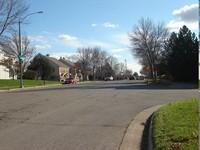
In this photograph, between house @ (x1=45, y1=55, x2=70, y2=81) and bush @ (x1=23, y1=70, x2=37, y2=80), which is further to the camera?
house @ (x1=45, y1=55, x2=70, y2=81)

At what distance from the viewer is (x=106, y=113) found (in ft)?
52.2

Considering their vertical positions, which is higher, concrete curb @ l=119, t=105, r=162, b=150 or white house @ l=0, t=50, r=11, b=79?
white house @ l=0, t=50, r=11, b=79

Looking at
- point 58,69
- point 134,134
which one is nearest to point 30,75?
point 58,69

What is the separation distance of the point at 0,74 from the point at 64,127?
69779 mm

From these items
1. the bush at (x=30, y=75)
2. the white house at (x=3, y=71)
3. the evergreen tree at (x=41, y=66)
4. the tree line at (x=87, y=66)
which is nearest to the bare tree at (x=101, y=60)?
the tree line at (x=87, y=66)

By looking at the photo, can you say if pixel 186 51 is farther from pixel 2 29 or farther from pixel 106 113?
pixel 106 113

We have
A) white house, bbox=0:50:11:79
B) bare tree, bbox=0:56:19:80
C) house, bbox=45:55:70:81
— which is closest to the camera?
bare tree, bbox=0:56:19:80

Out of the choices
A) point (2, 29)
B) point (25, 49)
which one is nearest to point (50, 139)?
point (2, 29)

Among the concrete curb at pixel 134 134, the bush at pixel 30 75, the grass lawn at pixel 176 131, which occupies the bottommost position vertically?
the concrete curb at pixel 134 134

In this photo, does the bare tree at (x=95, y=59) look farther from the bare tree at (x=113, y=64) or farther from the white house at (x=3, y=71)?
the white house at (x=3, y=71)

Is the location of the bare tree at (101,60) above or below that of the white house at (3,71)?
above

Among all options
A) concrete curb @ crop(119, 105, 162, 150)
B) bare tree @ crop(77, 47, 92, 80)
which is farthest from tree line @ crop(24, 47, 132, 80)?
concrete curb @ crop(119, 105, 162, 150)

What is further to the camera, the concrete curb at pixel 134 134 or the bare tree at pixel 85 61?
the bare tree at pixel 85 61

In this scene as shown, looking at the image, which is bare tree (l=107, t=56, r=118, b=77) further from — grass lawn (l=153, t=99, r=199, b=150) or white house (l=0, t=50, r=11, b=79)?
grass lawn (l=153, t=99, r=199, b=150)
